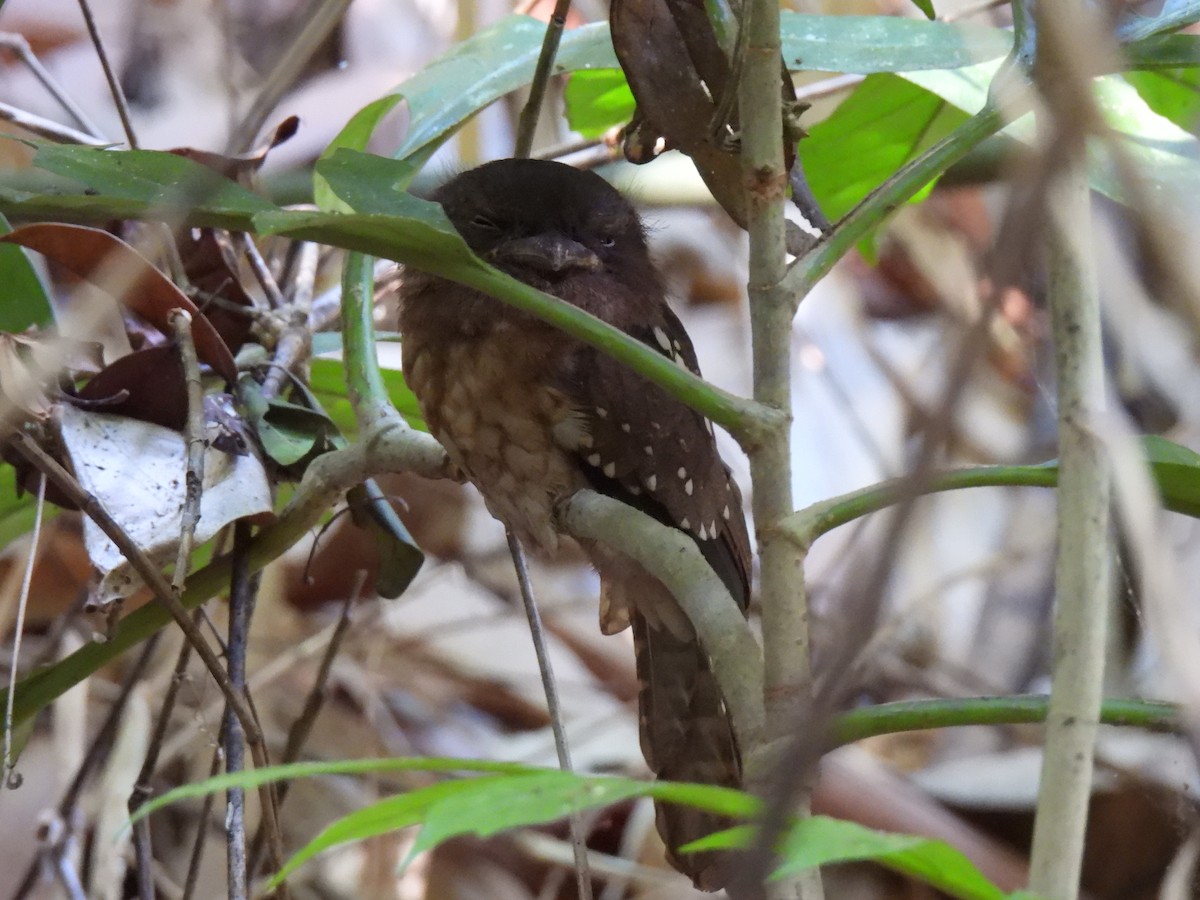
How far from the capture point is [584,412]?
1.25 m

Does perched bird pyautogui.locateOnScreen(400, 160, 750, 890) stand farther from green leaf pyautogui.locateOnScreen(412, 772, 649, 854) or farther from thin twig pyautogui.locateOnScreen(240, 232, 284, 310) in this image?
green leaf pyautogui.locateOnScreen(412, 772, 649, 854)

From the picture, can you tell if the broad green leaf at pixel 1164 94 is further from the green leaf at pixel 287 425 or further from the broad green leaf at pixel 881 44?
the green leaf at pixel 287 425

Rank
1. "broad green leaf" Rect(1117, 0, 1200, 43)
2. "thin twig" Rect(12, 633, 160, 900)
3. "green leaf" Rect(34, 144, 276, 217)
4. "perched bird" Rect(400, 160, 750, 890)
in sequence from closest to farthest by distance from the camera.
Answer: "green leaf" Rect(34, 144, 276, 217) → "broad green leaf" Rect(1117, 0, 1200, 43) → "perched bird" Rect(400, 160, 750, 890) → "thin twig" Rect(12, 633, 160, 900)

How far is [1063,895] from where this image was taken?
0.48 meters

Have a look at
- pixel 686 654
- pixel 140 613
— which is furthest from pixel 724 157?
pixel 686 654

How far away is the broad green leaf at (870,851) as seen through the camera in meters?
0.40

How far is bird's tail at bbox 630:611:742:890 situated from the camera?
4.28ft

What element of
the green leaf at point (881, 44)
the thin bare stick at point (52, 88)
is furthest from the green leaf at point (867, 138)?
the thin bare stick at point (52, 88)

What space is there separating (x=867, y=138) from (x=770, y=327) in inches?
39.4

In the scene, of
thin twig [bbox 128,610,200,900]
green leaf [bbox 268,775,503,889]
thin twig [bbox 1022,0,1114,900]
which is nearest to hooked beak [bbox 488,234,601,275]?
thin twig [bbox 128,610,200,900]

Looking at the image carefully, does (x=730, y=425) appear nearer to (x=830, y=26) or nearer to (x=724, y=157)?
(x=724, y=157)

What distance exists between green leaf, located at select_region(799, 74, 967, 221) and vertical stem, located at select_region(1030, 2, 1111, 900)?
3.28 ft

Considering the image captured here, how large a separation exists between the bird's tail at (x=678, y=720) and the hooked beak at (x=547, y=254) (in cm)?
41

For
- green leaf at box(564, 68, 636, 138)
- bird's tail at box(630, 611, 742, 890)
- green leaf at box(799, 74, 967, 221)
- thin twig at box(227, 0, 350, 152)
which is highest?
thin twig at box(227, 0, 350, 152)
